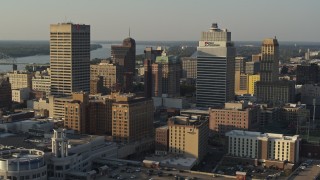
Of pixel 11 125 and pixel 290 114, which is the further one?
pixel 290 114

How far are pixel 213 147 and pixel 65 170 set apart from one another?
20.4 m

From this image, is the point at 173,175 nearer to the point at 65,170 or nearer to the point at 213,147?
the point at 65,170

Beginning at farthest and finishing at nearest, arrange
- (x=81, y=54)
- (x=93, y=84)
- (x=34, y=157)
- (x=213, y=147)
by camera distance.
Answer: (x=93, y=84) → (x=81, y=54) → (x=213, y=147) → (x=34, y=157)

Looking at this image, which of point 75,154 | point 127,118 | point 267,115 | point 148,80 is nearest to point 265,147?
point 127,118

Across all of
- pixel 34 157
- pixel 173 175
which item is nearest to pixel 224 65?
pixel 173 175

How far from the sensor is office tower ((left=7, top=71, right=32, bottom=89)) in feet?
285

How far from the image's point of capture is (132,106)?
50438 mm

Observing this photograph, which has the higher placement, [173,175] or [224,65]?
[224,65]

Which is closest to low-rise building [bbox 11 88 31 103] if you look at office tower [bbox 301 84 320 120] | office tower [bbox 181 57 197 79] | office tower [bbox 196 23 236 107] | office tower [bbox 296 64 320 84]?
office tower [bbox 196 23 236 107]

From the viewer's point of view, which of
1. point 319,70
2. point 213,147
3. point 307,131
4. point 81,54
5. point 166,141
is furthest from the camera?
point 319,70

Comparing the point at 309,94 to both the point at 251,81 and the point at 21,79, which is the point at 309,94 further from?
the point at 21,79

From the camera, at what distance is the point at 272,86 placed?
3073 inches

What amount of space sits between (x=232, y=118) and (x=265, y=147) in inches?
428

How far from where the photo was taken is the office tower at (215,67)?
227 feet
